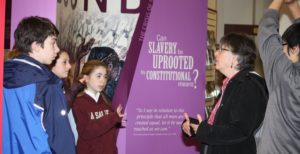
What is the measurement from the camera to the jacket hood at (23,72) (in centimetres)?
191

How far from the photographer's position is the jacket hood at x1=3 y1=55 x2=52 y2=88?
191 cm

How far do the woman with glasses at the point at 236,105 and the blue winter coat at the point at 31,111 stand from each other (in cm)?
86

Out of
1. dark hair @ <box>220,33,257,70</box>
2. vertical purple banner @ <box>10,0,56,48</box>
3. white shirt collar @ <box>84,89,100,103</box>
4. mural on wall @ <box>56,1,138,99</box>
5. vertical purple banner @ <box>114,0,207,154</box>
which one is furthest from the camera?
vertical purple banner @ <box>114,0,207,154</box>

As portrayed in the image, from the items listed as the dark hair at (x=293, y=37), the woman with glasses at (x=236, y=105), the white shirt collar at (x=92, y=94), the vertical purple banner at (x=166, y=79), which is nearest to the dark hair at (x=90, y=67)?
the white shirt collar at (x=92, y=94)

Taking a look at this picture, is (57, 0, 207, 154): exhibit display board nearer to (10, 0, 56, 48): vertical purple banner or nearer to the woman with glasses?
(10, 0, 56, 48): vertical purple banner

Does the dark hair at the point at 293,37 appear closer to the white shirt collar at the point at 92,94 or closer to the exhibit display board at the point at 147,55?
the white shirt collar at the point at 92,94

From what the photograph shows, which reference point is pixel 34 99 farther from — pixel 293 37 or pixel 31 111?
pixel 293 37

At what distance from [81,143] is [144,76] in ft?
3.03

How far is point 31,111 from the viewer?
1897 millimetres

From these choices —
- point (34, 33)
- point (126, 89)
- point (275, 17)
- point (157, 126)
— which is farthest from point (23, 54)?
point (157, 126)

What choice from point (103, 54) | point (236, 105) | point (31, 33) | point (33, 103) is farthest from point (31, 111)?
point (103, 54)

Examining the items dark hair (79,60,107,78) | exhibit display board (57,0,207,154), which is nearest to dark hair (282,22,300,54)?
dark hair (79,60,107,78)

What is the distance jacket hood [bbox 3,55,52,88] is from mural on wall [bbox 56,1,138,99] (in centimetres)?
136

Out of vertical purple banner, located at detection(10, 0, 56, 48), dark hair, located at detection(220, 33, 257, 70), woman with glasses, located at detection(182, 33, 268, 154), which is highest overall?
vertical purple banner, located at detection(10, 0, 56, 48)
